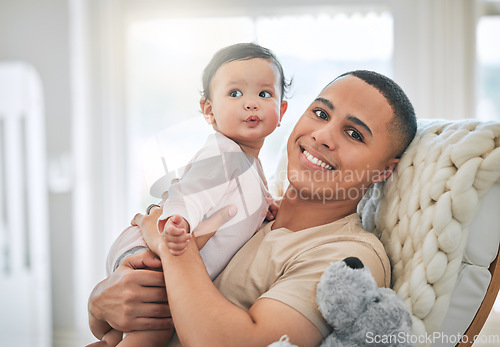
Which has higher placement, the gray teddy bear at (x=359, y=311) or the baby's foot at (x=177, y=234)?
the baby's foot at (x=177, y=234)

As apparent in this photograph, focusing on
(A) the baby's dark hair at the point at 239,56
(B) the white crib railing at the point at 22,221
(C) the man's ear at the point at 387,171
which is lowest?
(B) the white crib railing at the point at 22,221

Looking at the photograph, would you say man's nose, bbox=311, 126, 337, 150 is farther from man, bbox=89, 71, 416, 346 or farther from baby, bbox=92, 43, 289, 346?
baby, bbox=92, 43, 289, 346

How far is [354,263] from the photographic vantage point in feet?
2.71

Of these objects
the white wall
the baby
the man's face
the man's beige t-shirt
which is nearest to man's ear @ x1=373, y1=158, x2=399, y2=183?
the man's face

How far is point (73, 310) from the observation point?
276 centimetres

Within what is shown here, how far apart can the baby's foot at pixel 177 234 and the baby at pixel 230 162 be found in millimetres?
52

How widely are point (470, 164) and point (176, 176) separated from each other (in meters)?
0.65

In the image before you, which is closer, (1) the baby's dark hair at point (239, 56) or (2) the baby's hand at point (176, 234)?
(2) the baby's hand at point (176, 234)

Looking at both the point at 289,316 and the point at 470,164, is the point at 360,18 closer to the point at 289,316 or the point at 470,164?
the point at 470,164

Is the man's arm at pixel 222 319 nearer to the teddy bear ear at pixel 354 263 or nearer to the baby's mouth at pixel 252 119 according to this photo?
the teddy bear ear at pixel 354 263

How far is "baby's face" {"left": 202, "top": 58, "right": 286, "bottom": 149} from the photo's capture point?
1111 millimetres

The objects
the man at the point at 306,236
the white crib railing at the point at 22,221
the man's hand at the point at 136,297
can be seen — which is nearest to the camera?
the man at the point at 306,236

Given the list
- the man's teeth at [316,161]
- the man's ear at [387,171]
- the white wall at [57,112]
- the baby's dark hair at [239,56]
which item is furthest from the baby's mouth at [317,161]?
the white wall at [57,112]

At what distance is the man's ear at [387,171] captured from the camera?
1.06m
